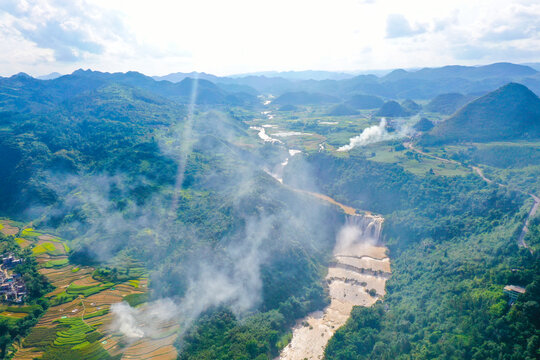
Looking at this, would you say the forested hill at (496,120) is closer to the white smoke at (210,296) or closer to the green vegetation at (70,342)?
the white smoke at (210,296)

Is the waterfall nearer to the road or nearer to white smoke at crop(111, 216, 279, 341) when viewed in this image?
white smoke at crop(111, 216, 279, 341)

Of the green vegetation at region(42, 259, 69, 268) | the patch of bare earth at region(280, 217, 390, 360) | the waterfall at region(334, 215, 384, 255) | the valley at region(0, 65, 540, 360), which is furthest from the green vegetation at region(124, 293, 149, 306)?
the waterfall at region(334, 215, 384, 255)

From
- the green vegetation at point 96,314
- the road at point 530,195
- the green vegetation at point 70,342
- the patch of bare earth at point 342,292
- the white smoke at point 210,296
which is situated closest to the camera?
the green vegetation at point 70,342

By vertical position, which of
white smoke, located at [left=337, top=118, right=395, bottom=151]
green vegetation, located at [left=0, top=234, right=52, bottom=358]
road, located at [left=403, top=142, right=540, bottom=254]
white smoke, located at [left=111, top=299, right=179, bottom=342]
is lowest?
white smoke, located at [left=111, top=299, right=179, bottom=342]

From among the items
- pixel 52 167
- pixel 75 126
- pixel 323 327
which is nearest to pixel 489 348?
pixel 323 327

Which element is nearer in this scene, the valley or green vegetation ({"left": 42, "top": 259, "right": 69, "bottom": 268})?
the valley

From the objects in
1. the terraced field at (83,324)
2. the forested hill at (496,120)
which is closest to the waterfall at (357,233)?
the terraced field at (83,324)

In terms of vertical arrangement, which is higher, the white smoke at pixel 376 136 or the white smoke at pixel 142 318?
the white smoke at pixel 376 136
